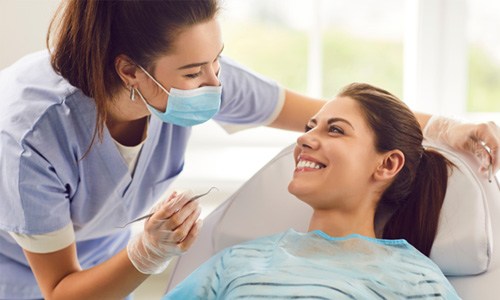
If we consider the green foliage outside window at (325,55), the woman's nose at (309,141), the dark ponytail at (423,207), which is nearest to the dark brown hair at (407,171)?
the dark ponytail at (423,207)

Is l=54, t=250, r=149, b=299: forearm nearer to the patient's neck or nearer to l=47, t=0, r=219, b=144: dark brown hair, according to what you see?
l=47, t=0, r=219, b=144: dark brown hair

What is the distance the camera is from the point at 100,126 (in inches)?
63.2

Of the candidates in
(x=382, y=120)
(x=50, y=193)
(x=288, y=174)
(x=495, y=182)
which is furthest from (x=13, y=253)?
(x=495, y=182)

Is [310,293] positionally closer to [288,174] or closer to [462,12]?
[288,174]

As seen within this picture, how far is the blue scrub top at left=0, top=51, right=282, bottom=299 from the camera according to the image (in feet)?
5.11

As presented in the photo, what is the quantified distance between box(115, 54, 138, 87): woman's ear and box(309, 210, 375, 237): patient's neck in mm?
499

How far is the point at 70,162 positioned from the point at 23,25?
1138mm

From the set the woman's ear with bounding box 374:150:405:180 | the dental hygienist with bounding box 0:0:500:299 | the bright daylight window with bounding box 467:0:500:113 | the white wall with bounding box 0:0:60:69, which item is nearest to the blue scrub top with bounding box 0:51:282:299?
the dental hygienist with bounding box 0:0:500:299

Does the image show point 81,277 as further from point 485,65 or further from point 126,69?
point 485,65

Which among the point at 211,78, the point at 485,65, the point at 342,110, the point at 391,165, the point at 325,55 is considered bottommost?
the point at 325,55

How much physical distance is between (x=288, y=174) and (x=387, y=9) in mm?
4193

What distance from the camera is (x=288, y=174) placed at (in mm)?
1866

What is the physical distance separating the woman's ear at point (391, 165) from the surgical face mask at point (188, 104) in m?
0.39

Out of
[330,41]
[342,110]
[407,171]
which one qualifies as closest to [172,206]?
[342,110]
